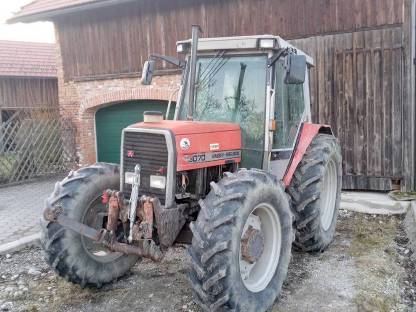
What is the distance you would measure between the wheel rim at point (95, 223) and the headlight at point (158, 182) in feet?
1.83

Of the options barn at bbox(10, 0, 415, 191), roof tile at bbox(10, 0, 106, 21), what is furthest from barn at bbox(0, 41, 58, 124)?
barn at bbox(10, 0, 415, 191)

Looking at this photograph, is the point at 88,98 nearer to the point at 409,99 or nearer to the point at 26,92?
the point at 26,92

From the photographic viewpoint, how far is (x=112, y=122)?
11.4m

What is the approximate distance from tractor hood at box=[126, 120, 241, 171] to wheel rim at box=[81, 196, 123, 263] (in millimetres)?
761

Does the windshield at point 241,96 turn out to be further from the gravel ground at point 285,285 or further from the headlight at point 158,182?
the gravel ground at point 285,285

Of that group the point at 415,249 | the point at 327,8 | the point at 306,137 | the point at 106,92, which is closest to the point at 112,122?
the point at 106,92

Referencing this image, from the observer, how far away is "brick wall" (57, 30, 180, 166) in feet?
34.8


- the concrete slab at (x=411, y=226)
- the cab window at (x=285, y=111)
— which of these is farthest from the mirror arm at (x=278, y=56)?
Answer: the concrete slab at (x=411, y=226)

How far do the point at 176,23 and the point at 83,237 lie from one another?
6.93 m

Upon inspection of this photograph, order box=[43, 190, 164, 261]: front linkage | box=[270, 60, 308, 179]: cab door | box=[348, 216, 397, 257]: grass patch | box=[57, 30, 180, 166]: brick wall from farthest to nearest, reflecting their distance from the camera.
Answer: box=[57, 30, 180, 166]: brick wall, box=[348, 216, 397, 257]: grass patch, box=[270, 60, 308, 179]: cab door, box=[43, 190, 164, 261]: front linkage

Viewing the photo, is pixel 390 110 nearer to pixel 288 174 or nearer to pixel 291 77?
pixel 288 174

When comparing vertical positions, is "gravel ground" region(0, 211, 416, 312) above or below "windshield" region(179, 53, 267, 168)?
below

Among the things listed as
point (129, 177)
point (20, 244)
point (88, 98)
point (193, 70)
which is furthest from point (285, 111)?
point (88, 98)

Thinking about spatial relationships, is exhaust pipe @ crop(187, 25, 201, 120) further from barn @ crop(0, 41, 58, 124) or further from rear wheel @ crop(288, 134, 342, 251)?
barn @ crop(0, 41, 58, 124)
